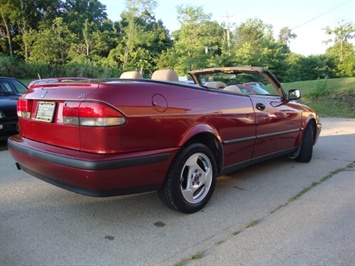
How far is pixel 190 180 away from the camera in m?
3.22

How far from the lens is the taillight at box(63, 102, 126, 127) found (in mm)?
2533

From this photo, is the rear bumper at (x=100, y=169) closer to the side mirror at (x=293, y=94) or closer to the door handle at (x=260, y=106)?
the door handle at (x=260, y=106)

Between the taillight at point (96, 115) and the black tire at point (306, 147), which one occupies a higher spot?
the taillight at point (96, 115)

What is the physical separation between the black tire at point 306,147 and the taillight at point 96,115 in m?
3.63

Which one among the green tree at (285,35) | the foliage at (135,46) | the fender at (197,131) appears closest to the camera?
the fender at (197,131)

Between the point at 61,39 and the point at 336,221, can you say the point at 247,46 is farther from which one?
the point at 336,221

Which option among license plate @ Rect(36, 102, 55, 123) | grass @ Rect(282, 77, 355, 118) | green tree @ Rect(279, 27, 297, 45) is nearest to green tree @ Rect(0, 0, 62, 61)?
grass @ Rect(282, 77, 355, 118)

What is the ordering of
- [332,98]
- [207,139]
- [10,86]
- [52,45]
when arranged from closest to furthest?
[207,139] < [10,86] < [332,98] < [52,45]

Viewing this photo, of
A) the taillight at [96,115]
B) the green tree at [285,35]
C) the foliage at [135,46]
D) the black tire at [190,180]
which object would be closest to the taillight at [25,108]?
the taillight at [96,115]

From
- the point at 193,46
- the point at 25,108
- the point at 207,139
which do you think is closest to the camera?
the point at 25,108

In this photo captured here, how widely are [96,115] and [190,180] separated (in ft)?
3.92

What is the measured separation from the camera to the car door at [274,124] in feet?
13.5

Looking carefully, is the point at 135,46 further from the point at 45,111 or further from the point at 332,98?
the point at 45,111

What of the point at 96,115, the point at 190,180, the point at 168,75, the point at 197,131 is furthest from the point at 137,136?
the point at 168,75
